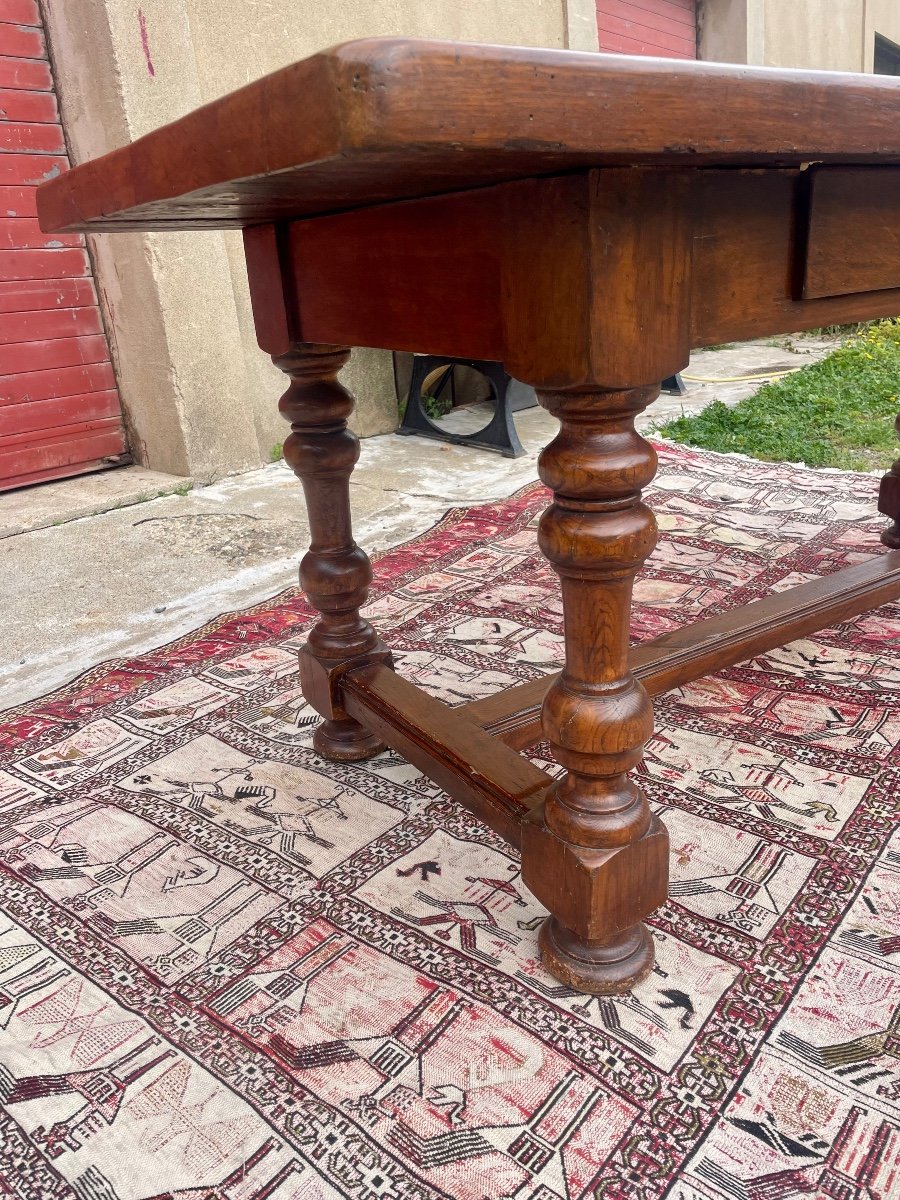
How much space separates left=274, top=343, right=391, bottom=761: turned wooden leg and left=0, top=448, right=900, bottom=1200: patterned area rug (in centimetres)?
12

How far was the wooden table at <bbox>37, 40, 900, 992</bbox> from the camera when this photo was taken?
76 centimetres

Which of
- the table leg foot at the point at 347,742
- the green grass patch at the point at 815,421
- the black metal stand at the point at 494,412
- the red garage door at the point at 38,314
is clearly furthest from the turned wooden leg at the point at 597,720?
the red garage door at the point at 38,314

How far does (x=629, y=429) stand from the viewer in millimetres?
1098

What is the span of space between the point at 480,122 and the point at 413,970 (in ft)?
3.69

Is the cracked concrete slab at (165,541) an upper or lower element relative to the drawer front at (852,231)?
lower

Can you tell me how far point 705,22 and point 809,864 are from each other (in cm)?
956

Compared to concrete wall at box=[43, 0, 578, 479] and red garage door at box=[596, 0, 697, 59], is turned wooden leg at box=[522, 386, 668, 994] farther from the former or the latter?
red garage door at box=[596, 0, 697, 59]

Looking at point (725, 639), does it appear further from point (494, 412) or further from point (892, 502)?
point (494, 412)

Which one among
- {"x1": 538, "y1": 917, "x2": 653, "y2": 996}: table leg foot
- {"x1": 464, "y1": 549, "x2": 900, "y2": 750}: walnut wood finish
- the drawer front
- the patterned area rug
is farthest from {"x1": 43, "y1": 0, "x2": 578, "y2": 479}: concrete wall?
{"x1": 538, "y1": 917, "x2": 653, "y2": 996}: table leg foot

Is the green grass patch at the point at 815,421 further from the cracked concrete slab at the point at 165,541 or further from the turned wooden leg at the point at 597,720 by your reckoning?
the turned wooden leg at the point at 597,720

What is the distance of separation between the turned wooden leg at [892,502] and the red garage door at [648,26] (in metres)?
5.52

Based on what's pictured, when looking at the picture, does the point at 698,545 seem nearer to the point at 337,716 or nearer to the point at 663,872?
the point at 337,716

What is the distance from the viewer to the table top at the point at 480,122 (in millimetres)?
704

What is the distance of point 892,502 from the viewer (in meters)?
2.89
